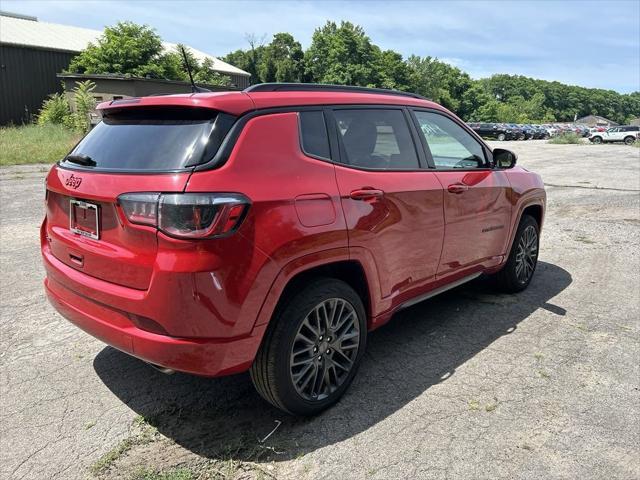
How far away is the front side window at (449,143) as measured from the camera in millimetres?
3916

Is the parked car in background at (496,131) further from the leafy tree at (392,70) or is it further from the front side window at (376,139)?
the front side window at (376,139)

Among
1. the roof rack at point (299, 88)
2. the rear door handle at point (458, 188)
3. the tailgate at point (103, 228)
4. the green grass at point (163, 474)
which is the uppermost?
the roof rack at point (299, 88)

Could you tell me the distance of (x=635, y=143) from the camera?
4228cm

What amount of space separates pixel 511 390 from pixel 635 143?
47388mm

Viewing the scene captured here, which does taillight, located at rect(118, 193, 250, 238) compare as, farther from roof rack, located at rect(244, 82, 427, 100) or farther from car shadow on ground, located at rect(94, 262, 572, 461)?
car shadow on ground, located at rect(94, 262, 572, 461)

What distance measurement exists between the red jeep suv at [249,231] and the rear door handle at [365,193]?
0.01 meters

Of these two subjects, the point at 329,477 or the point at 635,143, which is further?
the point at 635,143

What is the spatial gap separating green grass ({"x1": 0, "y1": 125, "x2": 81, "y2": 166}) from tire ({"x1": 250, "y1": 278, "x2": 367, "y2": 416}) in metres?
15.9

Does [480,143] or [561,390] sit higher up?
[480,143]

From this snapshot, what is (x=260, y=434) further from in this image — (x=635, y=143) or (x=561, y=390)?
(x=635, y=143)

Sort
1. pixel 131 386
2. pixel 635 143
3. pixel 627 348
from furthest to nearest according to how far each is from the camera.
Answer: pixel 635 143 < pixel 627 348 < pixel 131 386

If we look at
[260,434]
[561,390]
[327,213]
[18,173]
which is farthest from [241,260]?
[18,173]

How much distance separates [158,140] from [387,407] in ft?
6.79

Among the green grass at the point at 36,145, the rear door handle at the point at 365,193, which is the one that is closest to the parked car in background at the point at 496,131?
the green grass at the point at 36,145
